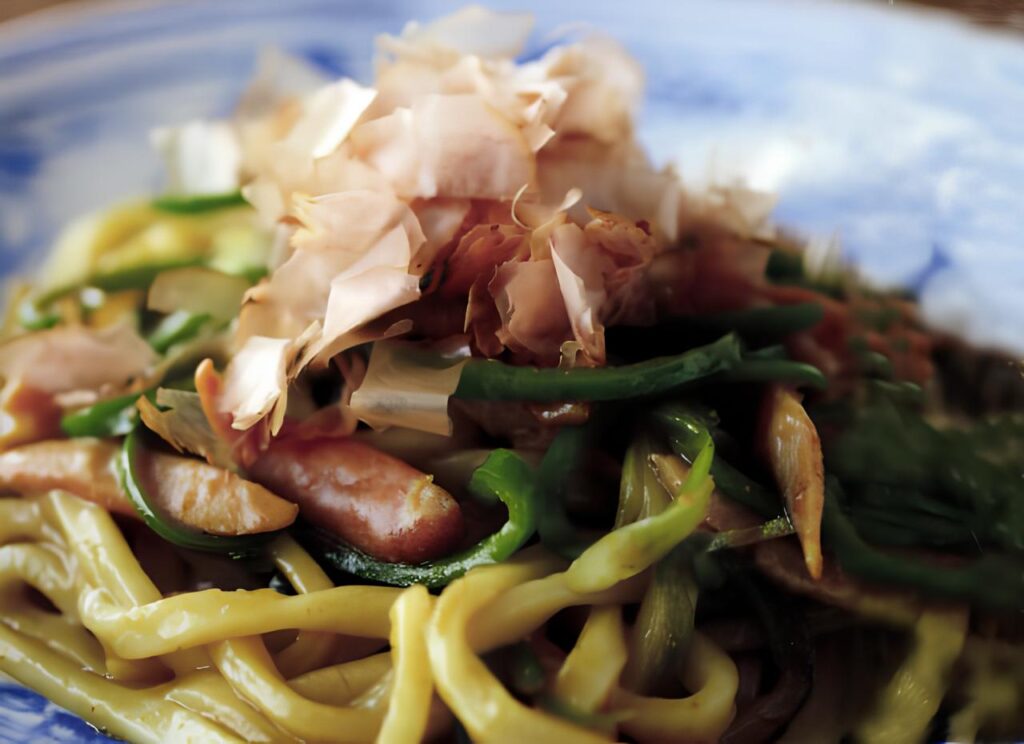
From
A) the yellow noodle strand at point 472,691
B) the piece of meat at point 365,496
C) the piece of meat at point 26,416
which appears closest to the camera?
the yellow noodle strand at point 472,691

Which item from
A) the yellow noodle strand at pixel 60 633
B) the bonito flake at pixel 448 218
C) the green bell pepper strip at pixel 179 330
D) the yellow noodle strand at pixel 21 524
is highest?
the bonito flake at pixel 448 218

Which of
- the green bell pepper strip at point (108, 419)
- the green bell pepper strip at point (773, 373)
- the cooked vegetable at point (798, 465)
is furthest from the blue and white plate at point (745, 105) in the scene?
the green bell pepper strip at point (108, 419)

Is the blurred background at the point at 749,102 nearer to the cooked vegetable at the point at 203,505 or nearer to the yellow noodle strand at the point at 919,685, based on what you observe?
the yellow noodle strand at the point at 919,685

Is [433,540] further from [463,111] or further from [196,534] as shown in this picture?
[463,111]

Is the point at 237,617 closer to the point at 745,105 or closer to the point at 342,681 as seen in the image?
the point at 342,681

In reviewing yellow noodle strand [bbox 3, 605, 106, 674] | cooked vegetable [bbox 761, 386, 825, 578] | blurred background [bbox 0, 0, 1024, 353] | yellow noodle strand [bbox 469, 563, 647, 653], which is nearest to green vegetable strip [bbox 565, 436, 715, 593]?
yellow noodle strand [bbox 469, 563, 647, 653]

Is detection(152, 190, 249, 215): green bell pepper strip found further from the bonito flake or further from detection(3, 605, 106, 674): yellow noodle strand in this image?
detection(3, 605, 106, 674): yellow noodle strand

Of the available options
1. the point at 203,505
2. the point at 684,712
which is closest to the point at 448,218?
the point at 203,505
